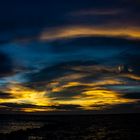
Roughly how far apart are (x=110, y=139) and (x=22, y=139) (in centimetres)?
1117

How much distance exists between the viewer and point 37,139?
144 feet

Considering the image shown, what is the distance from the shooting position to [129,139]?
42.8 meters

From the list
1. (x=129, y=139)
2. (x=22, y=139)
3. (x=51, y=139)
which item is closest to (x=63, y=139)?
(x=51, y=139)

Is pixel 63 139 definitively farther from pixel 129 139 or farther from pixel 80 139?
pixel 129 139

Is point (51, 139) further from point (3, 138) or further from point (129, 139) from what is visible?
point (129, 139)

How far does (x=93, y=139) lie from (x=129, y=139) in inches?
175

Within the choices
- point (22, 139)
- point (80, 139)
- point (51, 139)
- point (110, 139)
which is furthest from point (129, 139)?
point (22, 139)

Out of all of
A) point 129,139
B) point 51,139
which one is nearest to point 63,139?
point 51,139

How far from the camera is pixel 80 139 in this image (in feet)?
142

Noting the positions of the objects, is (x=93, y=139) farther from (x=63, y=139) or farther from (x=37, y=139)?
(x=37, y=139)

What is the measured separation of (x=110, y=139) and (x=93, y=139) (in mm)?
2198

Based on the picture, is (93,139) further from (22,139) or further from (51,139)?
(22,139)

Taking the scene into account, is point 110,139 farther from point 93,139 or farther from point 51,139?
point 51,139

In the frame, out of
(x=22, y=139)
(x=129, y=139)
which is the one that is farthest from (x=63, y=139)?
(x=129, y=139)
